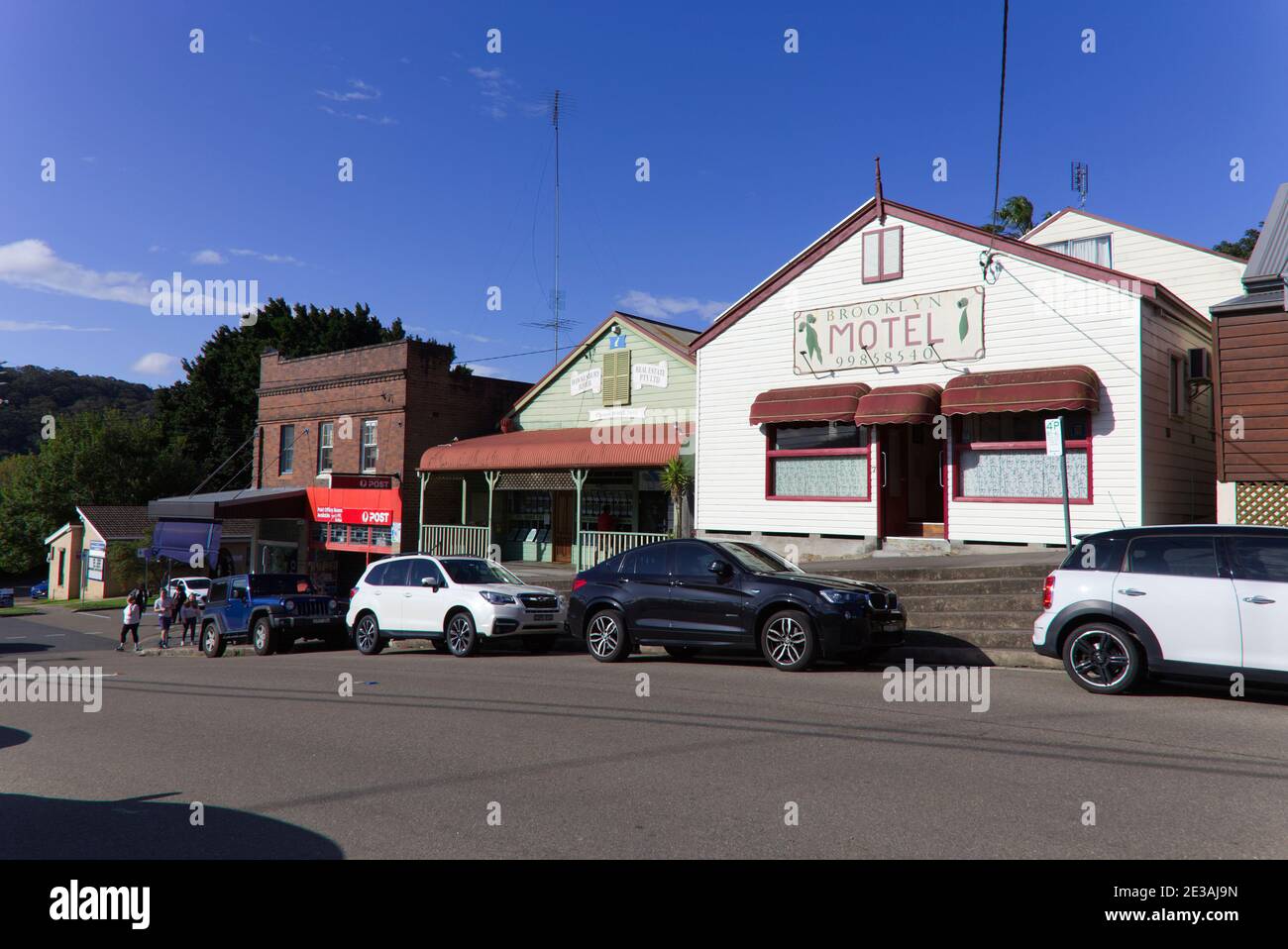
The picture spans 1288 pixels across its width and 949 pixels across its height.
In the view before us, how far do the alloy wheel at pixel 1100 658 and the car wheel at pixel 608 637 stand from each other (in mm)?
5678

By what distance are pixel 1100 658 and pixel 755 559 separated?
14.5ft

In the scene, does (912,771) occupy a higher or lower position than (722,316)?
lower

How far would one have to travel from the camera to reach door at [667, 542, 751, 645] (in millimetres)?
12047

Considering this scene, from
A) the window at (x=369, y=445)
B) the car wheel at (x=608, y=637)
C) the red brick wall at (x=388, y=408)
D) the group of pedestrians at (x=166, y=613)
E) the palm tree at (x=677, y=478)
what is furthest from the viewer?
the window at (x=369, y=445)

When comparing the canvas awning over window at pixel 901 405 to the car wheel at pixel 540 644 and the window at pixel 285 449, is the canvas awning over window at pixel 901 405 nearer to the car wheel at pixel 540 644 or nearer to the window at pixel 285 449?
the car wheel at pixel 540 644

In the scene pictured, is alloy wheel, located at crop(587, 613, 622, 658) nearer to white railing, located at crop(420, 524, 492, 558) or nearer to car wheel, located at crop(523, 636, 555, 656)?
car wheel, located at crop(523, 636, 555, 656)

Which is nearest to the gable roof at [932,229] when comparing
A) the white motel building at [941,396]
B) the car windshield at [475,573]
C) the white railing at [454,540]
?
the white motel building at [941,396]

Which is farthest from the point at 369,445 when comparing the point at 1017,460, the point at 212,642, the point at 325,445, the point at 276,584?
the point at 1017,460

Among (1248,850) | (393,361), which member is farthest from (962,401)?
(393,361)

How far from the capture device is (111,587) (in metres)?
48.1

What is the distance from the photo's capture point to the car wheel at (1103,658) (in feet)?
30.8

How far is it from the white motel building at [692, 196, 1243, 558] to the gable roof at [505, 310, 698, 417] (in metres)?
2.28
